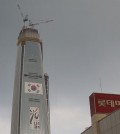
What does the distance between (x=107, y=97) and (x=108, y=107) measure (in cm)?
330

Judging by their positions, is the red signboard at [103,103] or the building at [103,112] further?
Answer: the red signboard at [103,103]

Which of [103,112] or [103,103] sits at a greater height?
[103,103]

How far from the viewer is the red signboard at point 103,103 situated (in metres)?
96.9

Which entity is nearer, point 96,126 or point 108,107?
point 96,126

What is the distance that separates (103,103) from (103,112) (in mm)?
2958

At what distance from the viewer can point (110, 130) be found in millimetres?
83375

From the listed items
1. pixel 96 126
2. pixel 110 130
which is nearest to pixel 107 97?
pixel 96 126

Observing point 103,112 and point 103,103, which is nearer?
point 103,112

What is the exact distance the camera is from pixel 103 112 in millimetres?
96625

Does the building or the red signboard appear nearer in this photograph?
the building

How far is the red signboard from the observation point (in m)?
96.9

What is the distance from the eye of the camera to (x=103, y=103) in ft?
323

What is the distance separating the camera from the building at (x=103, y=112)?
8403cm

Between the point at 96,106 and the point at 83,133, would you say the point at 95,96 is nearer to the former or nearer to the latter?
the point at 96,106
